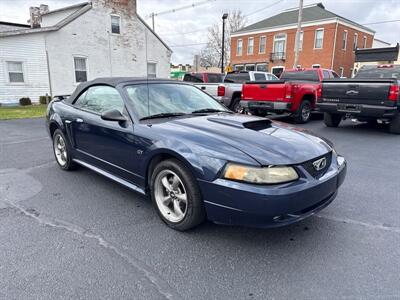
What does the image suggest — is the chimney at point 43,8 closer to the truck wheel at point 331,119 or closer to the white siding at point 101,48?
the white siding at point 101,48

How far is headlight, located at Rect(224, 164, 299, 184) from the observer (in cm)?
239

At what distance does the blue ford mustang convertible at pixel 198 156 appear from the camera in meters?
2.43

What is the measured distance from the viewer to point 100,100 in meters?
4.02

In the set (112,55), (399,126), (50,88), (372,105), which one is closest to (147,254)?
(372,105)

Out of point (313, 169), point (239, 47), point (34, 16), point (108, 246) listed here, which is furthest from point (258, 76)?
point (239, 47)

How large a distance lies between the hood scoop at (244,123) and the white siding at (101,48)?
15.9m

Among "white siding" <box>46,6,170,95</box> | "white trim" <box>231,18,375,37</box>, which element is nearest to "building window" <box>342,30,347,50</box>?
"white trim" <box>231,18,375,37</box>

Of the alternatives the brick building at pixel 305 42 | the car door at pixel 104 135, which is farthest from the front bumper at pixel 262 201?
the brick building at pixel 305 42

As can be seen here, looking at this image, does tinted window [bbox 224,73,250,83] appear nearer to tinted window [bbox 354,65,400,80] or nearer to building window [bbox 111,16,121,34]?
tinted window [bbox 354,65,400,80]

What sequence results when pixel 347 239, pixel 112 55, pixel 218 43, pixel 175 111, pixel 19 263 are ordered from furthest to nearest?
pixel 218 43 < pixel 112 55 < pixel 175 111 < pixel 347 239 < pixel 19 263

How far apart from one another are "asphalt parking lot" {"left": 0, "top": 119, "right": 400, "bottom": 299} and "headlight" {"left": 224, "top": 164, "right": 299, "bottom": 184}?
723mm

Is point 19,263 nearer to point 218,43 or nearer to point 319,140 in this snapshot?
point 319,140

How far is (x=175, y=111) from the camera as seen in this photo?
359 cm

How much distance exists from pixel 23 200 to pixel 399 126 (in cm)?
877
